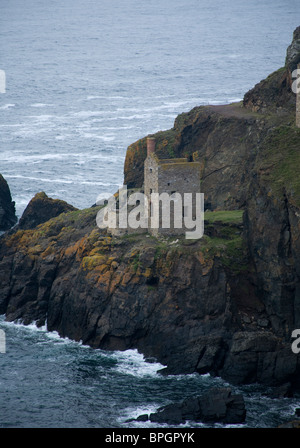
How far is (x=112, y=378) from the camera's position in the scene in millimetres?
77625

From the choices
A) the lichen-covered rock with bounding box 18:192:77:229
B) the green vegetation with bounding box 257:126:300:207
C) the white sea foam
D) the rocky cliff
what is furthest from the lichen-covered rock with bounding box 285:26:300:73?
the white sea foam

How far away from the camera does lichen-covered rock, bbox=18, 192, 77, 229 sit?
111m

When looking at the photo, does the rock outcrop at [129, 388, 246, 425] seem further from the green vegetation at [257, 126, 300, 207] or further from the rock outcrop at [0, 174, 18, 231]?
the rock outcrop at [0, 174, 18, 231]

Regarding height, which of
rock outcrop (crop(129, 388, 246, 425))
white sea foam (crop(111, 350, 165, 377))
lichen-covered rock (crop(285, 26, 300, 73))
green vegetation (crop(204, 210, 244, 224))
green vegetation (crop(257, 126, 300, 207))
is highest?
lichen-covered rock (crop(285, 26, 300, 73))

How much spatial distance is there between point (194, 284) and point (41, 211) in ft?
114

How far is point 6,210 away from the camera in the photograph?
121m

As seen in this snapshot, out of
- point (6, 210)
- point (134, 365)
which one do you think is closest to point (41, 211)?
point (6, 210)

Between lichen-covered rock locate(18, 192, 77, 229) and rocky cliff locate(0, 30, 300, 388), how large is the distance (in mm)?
12540

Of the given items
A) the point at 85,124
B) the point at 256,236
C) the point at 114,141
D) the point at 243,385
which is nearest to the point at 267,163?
the point at 256,236

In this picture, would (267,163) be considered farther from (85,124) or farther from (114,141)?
(85,124)

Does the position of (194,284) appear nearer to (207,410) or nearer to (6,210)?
(207,410)

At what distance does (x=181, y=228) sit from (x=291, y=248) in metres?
13.4

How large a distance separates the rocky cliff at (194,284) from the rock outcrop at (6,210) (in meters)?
19.6

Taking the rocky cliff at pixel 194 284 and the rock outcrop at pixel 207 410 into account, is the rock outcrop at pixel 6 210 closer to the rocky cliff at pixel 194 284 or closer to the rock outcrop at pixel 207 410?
the rocky cliff at pixel 194 284
